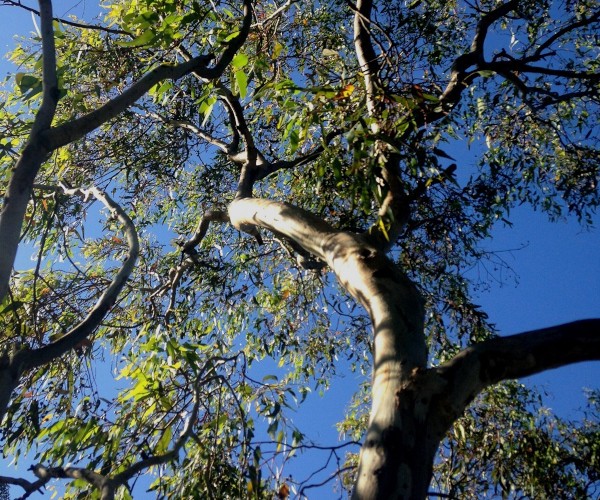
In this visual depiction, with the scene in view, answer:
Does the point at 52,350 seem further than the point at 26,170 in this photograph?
Yes

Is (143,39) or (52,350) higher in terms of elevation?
(143,39)

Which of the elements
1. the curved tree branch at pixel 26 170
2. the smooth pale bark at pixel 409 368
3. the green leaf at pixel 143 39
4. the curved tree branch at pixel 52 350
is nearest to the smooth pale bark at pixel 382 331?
the smooth pale bark at pixel 409 368

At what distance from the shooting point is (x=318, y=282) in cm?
735

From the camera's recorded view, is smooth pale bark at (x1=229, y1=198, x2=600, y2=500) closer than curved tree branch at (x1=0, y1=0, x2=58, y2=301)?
Yes

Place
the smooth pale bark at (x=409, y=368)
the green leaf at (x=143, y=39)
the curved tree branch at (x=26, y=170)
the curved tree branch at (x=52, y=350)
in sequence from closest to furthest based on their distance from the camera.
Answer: the smooth pale bark at (x=409, y=368) < the curved tree branch at (x=26, y=170) < the curved tree branch at (x=52, y=350) < the green leaf at (x=143, y=39)

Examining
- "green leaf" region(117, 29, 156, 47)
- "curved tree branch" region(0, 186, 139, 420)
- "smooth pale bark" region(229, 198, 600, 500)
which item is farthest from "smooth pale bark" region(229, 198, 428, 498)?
"green leaf" region(117, 29, 156, 47)

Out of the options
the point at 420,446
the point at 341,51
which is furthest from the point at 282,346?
the point at 420,446

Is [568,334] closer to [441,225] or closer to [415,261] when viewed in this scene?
[441,225]

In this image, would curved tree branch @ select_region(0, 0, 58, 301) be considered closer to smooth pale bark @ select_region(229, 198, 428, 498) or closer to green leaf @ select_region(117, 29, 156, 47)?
green leaf @ select_region(117, 29, 156, 47)

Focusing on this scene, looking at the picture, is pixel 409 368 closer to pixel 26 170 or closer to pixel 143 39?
pixel 26 170

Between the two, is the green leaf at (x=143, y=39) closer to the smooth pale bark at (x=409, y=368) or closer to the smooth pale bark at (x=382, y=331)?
the smooth pale bark at (x=382, y=331)

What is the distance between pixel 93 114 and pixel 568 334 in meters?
2.07

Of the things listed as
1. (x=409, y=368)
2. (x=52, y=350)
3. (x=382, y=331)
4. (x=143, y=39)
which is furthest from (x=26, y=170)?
(x=409, y=368)

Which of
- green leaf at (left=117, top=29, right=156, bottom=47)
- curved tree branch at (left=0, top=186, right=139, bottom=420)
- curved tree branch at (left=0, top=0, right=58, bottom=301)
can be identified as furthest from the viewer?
green leaf at (left=117, top=29, right=156, bottom=47)
